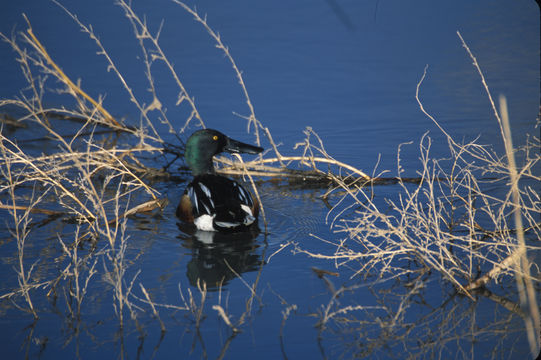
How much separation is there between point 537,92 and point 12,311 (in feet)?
25.0

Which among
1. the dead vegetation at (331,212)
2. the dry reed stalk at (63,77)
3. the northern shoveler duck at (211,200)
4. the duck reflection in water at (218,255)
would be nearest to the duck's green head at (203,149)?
the northern shoveler duck at (211,200)

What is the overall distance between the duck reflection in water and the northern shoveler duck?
9 cm

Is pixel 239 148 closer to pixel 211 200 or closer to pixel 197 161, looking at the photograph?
pixel 197 161

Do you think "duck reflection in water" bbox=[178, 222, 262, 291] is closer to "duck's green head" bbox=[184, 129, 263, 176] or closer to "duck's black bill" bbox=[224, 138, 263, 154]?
"duck's green head" bbox=[184, 129, 263, 176]

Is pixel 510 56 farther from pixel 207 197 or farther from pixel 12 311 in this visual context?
pixel 12 311

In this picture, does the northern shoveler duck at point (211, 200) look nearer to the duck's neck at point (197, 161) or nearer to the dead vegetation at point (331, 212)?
the duck's neck at point (197, 161)

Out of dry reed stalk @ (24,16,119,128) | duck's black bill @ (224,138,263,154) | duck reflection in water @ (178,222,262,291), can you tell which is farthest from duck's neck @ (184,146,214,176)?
dry reed stalk @ (24,16,119,128)

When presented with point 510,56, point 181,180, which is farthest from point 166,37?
point 510,56

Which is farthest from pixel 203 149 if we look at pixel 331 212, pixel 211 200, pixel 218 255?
pixel 218 255

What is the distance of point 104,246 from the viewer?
5.79 m

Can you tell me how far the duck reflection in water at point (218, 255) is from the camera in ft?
17.5

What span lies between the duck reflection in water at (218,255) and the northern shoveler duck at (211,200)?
0.29ft

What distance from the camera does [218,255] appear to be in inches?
230

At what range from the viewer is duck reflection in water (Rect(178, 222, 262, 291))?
5332mm
